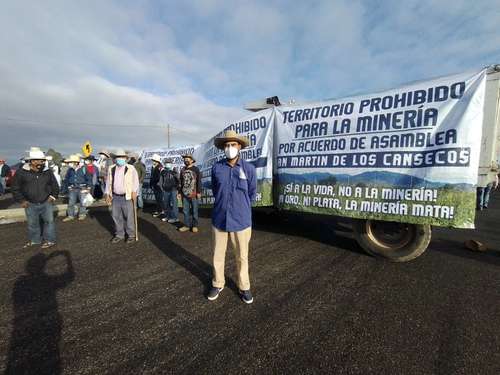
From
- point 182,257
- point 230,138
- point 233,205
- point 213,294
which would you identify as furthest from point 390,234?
point 182,257

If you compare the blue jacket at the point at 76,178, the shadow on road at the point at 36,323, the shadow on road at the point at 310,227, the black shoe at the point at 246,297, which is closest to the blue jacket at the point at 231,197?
the black shoe at the point at 246,297

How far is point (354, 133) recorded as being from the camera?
14.0 feet

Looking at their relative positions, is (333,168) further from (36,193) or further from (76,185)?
(76,185)

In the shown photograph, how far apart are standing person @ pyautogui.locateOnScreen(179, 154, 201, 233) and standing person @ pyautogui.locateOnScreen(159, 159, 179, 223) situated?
1003 mm

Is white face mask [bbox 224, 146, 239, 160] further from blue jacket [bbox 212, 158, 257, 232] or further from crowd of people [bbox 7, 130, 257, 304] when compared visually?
blue jacket [bbox 212, 158, 257, 232]

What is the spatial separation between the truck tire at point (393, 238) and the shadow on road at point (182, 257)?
2557 mm

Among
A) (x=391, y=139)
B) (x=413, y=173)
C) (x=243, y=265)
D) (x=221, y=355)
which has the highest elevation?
(x=391, y=139)

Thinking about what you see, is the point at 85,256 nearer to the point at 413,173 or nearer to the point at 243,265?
the point at 243,265

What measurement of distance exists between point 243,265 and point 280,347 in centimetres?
99

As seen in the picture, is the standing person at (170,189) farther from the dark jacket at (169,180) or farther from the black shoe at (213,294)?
the black shoe at (213,294)

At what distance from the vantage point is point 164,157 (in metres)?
10.4

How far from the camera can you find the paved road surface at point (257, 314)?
6.71 feet

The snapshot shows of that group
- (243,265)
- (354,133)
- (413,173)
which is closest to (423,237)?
(413,173)

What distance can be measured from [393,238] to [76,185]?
851cm
